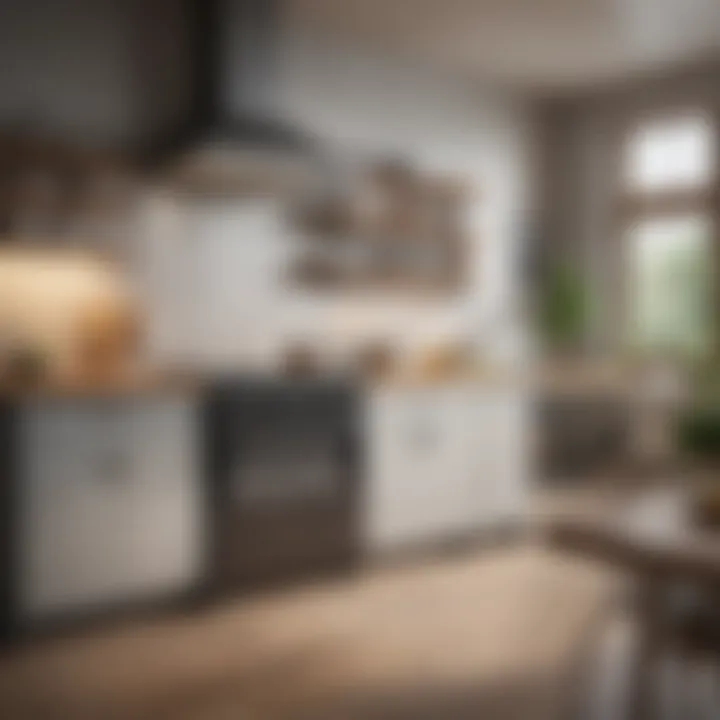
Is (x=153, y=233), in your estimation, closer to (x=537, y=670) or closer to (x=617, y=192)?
(x=537, y=670)

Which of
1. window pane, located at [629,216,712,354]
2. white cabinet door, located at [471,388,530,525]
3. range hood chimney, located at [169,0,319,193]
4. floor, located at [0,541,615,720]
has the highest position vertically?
range hood chimney, located at [169,0,319,193]

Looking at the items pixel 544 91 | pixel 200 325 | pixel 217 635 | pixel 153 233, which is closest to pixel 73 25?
pixel 153 233

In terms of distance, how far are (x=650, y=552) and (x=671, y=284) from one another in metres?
4.39

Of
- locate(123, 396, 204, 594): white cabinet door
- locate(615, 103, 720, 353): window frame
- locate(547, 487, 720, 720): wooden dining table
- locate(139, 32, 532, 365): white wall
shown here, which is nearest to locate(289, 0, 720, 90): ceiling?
locate(139, 32, 532, 365): white wall

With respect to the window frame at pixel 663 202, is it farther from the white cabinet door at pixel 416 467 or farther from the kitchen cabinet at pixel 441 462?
the white cabinet door at pixel 416 467

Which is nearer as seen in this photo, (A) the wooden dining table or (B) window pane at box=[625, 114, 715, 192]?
(A) the wooden dining table

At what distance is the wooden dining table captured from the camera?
1626mm

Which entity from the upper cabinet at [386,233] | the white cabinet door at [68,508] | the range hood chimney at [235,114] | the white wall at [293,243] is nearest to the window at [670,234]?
the white wall at [293,243]

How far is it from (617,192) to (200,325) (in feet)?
10.4

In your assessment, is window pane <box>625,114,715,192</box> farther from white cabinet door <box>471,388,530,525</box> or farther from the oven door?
the oven door

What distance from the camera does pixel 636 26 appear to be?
4.70 meters

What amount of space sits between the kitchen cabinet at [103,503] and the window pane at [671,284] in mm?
3383

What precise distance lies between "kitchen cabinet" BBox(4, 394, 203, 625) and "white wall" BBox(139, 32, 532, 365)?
0.75 m

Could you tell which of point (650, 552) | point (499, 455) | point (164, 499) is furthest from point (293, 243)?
point (650, 552)
